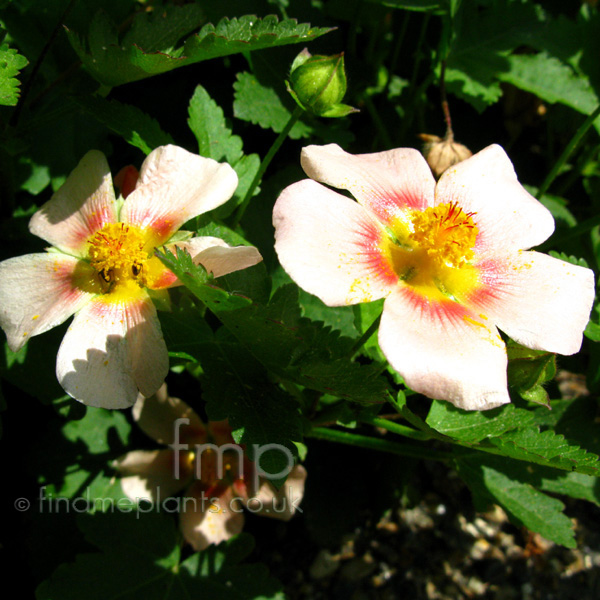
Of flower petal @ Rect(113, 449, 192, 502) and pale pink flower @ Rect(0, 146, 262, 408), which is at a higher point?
pale pink flower @ Rect(0, 146, 262, 408)

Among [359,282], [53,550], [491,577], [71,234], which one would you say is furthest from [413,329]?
[491,577]

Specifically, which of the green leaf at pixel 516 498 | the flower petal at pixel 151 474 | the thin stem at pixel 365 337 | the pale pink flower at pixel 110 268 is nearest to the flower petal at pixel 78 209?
the pale pink flower at pixel 110 268

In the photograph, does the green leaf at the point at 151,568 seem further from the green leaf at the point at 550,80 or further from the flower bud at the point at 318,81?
the green leaf at the point at 550,80

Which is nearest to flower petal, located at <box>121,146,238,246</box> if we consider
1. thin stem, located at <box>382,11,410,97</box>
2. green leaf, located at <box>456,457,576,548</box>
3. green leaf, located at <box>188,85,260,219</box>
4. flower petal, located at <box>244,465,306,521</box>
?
green leaf, located at <box>188,85,260,219</box>

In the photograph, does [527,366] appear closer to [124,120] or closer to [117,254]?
[117,254]

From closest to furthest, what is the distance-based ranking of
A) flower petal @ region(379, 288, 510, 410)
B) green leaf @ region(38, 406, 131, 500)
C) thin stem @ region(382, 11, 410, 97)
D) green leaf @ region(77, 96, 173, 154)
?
flower petal @ region(379, 288, 510, 410)
green leaf @ region(77, 96, 173, 154)
green leaf @ region(38, 406, 131, 500)
thin stem @ region(382, 11, 410, 97)

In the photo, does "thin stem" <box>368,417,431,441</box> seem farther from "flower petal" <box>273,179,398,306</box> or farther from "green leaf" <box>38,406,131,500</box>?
"green leaf" <box>38,406,131,500</box>

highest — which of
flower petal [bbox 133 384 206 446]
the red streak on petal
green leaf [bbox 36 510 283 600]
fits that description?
the red streak on petal
